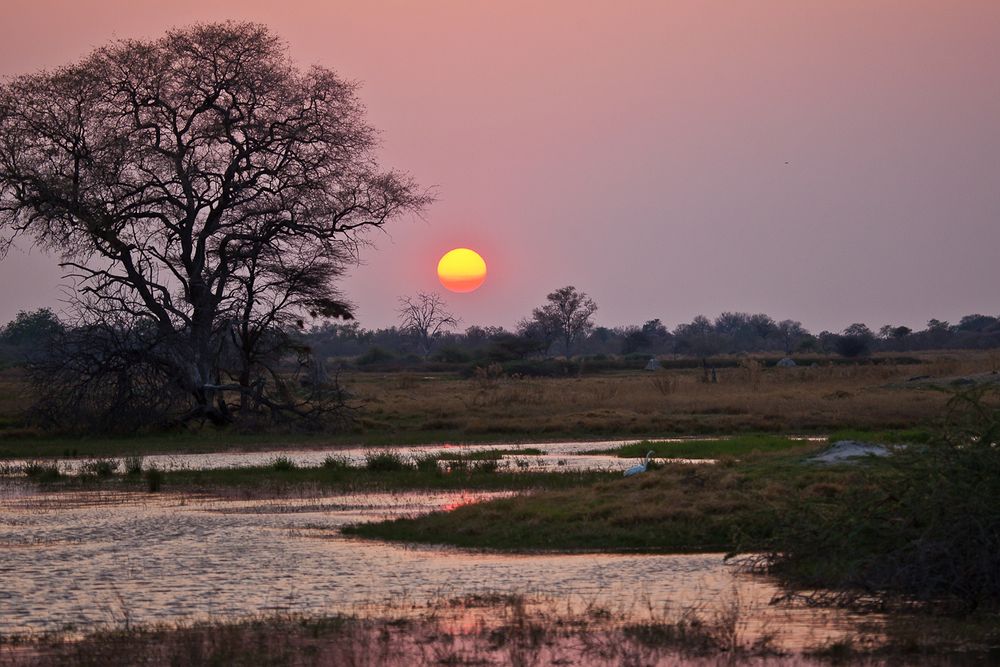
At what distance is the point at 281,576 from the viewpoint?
14594mm

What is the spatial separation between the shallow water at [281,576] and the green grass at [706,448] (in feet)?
38.9

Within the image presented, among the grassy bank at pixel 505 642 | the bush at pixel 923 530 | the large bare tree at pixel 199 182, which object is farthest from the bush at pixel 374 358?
the grassy bank at pixel 505 642

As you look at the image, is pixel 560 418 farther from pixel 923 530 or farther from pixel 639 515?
pixel 923 530

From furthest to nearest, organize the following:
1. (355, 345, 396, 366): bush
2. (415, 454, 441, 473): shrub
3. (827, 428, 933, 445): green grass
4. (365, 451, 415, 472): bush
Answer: (355, 345, 396, 366): bush
(365, 451, 415, 472): bush
(415, 454, 441, 473): shrub
(827, 428, 933, 445): green grass

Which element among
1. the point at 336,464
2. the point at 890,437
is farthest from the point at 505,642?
the point at 336,464

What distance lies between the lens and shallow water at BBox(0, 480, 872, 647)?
12.4 metres

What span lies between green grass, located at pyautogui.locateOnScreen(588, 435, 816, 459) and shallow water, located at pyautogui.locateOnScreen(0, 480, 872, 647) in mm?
11857

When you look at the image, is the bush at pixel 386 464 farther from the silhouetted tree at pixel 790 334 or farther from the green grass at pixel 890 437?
the silhouetted tree at pixel 790 334

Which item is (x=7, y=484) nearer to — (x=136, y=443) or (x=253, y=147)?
(x=136, y=443)

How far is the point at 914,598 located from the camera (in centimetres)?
1221

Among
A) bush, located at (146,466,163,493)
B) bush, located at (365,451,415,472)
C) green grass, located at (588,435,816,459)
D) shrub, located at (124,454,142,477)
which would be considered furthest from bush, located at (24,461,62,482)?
green grass, located at (588,435,816,459)

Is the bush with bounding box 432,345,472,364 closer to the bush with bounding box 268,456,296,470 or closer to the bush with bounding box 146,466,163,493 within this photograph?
the bush with bounding box 268,456,296,470

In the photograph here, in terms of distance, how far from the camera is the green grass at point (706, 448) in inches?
1163

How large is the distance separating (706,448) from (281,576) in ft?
59.2
